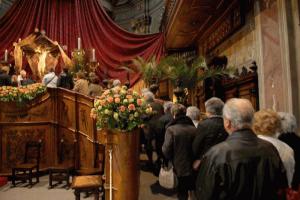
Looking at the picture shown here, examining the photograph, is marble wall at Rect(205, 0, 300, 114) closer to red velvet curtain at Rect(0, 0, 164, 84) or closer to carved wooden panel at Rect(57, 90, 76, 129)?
red velvet curtain at Rect(0, 0, 164, 84)

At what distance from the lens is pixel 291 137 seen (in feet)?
8.42

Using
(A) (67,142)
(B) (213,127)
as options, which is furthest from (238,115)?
(A) (67,142)

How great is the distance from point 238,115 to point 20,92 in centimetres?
556

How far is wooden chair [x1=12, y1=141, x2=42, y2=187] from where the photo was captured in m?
5.88

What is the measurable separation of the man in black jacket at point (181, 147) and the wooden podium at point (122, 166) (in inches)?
17.3

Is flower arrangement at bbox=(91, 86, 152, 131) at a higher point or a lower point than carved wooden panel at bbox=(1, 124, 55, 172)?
higher

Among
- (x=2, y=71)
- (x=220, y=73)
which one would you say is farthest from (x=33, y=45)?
(x=220, y=73)

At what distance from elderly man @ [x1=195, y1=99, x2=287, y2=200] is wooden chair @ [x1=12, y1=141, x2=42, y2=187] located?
16.0 feet

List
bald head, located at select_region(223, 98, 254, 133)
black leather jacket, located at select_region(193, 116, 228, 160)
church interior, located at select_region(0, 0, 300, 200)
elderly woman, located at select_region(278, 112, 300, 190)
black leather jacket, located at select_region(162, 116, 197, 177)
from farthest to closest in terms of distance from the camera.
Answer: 1. black leather jacket, located at select_region(162, 116, 197, 177)
2. black leather jacket, located at select_region(193, 116, 228, 160)
3. elderly woman, located at select_region(278, 112, 300, 190)
4. church interior, located at select_region(0, 0, 300, 200)
5. bald head, located at select_region(223, 98, 254, 133)

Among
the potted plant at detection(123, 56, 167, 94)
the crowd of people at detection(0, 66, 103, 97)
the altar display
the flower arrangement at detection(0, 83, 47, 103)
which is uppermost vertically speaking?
the altar display

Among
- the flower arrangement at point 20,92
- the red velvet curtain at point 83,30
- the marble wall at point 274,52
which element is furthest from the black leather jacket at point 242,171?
the red velvet curtain at point 83,30

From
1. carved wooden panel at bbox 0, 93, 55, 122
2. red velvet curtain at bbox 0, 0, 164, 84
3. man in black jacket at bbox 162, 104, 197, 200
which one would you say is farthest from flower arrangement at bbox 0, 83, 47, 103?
man in black jacket at bbox 162, 104, 197, 200

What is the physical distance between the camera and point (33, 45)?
859 cm

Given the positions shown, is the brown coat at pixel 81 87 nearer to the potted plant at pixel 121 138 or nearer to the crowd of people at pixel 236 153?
the potted plant at pixel 121 138
